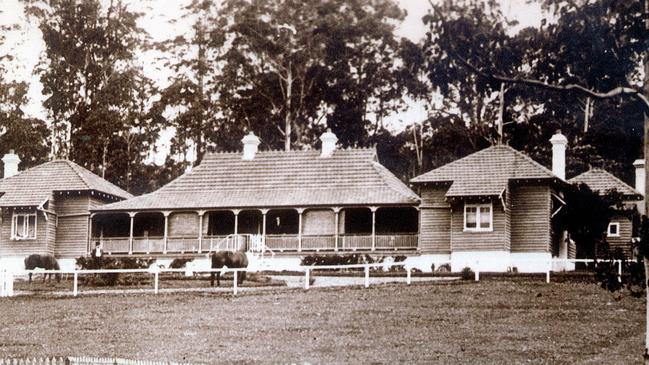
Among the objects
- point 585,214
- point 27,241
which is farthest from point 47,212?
point 585,214

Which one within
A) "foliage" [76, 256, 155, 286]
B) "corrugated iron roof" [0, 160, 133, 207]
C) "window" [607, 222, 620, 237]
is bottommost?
"foliage" [76, 256, 155, 286]

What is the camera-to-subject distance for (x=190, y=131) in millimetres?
48438

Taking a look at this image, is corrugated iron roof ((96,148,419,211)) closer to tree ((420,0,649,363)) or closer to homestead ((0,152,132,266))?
homestead ((0,152,132,266))

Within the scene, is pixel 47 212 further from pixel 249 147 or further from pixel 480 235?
pixel 480 235

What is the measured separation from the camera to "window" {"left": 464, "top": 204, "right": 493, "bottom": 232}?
113 feet

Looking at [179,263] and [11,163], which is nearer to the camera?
[179,263]

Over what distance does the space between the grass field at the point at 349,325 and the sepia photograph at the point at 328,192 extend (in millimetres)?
98

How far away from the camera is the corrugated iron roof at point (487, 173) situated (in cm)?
3431

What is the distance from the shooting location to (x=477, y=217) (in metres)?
34.8

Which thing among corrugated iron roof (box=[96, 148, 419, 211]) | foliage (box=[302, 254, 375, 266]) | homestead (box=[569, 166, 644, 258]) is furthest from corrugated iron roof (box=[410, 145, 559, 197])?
foliage (box=[302, 254, 375, 266])

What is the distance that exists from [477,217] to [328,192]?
5.91 metres

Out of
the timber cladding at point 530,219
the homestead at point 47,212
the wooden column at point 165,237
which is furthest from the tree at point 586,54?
the homestead at point 47,212

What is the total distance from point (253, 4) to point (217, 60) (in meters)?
3.67

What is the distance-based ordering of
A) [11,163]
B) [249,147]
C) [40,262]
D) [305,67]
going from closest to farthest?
[40,262] → [249,147] → [11,163] → [305,67]
